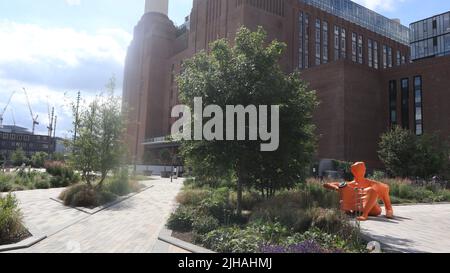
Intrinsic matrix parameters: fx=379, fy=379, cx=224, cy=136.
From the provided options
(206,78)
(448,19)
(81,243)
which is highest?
(448,19)

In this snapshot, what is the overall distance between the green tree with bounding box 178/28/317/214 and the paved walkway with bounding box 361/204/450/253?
9.89ft

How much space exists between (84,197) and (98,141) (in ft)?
11.8

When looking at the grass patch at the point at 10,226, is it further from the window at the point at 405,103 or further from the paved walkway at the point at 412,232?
the window at the point at 405,103

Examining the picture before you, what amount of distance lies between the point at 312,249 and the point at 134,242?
4001 millimetres

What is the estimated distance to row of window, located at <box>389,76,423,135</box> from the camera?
5791 centimetres

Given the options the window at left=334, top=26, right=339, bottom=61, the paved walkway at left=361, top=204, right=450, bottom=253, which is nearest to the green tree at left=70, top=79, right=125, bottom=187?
the paved walkway at left=361, top=204, right=450, bottom=253

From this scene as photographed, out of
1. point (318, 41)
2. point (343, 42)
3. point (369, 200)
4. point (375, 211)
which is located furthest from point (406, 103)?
point (369, 200)

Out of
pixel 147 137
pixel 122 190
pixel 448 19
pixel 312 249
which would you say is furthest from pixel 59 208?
pixel 448 19

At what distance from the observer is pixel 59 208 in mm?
14383

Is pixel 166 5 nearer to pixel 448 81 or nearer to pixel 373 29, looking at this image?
pixel 373 29

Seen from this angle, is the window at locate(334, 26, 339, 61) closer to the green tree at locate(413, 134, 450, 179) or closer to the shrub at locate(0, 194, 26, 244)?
the green tree at locate(413, 134, 450, 179)

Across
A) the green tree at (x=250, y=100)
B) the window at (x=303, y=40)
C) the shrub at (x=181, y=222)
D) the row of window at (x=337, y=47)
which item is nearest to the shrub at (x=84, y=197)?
the green tree at (x=250, y=100)

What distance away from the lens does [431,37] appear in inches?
3009

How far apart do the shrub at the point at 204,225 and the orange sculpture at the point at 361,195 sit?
16.5 ft
